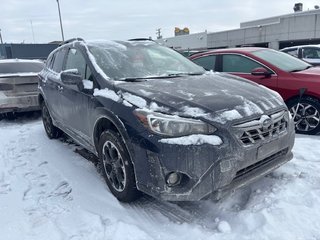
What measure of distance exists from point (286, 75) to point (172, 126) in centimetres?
344

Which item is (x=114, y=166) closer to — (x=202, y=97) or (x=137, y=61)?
(x=202, y=97)

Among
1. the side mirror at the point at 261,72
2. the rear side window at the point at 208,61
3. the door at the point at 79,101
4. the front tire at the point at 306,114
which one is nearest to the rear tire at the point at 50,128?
the door at the point at 79,101

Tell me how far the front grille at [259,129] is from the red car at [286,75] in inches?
87.7

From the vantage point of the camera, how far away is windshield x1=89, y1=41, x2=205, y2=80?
12.3 feet

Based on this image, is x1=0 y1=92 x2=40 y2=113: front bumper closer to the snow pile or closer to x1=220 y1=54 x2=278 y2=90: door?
x1=220 y1=54 x2=278 y2=90: door

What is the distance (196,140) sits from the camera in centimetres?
266

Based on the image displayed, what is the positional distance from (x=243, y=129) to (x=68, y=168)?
104 inches

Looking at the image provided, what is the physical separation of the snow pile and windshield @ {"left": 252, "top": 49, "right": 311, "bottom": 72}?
3.45 metres

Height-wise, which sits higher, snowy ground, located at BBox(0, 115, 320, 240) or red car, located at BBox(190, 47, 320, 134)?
red car, located at BBox(190, 47, 320, 134)

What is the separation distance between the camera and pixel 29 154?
16.6ft

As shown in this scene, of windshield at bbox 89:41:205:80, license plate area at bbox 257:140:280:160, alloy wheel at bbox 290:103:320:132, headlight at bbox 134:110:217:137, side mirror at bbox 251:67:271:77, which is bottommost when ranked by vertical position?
alloy wheel at bbox 290:103:320:132

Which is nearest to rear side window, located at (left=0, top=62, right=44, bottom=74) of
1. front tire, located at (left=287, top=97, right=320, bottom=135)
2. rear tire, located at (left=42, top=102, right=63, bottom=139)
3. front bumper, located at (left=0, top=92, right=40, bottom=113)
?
front bumper, located at (left=0, top=92, right=40, bottom=113)

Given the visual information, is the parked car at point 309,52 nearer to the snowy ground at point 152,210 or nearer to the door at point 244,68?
the door at point 244,68

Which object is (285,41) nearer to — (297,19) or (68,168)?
(297,19)
